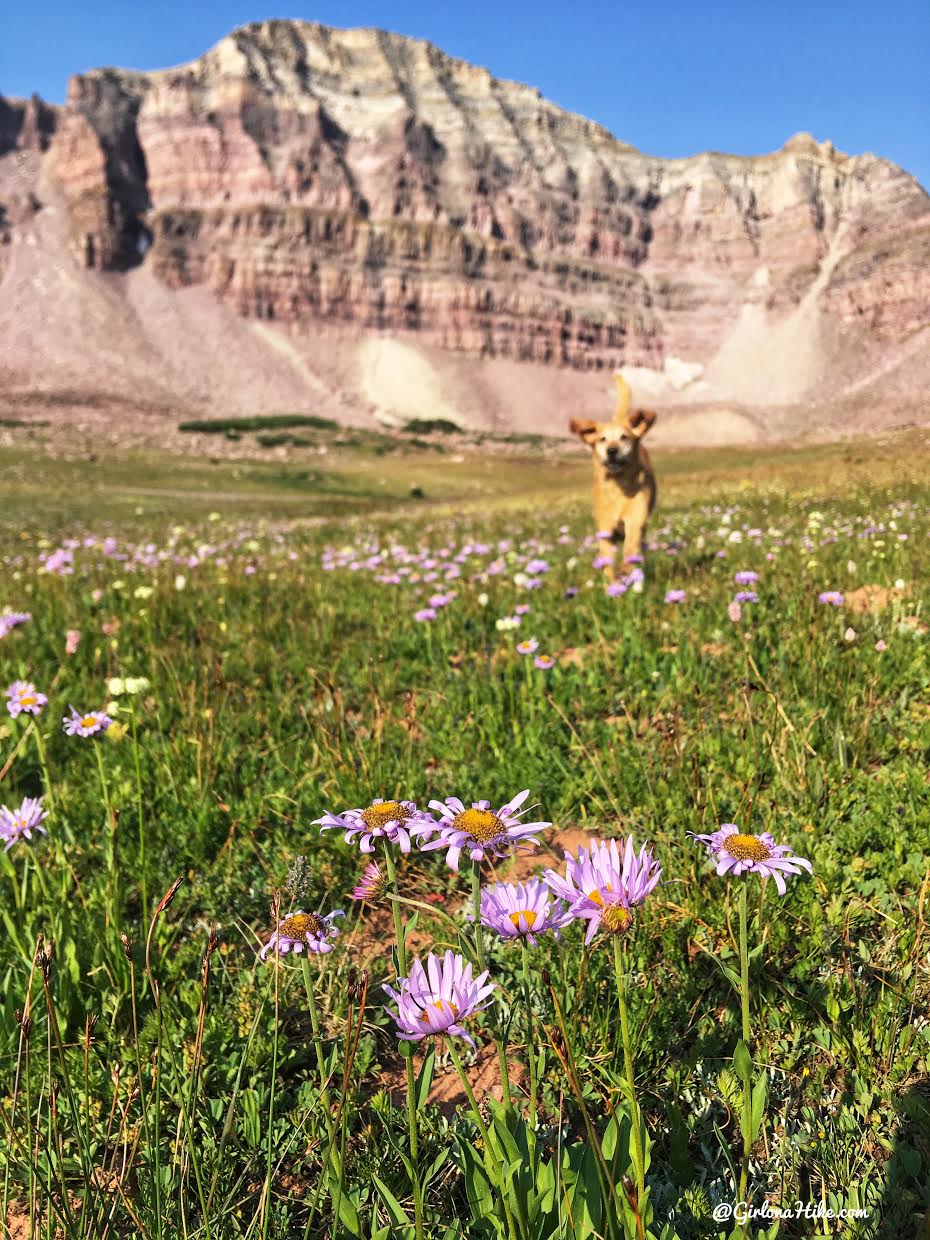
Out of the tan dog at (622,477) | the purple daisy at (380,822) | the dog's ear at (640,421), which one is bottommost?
the purple daisy at (380,822)

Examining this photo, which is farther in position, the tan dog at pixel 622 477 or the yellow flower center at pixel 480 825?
the tan dog at pixel 622 477

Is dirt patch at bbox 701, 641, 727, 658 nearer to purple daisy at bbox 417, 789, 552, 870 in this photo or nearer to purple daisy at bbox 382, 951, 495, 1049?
purple daisy at bbox 417, 789, 552, 870

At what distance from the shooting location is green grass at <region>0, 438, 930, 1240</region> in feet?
5.35

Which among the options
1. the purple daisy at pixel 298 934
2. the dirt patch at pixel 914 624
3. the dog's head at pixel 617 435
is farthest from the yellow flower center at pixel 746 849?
the dog's head at pixel 617 435

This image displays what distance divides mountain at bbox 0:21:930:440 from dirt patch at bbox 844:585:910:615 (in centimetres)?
11135

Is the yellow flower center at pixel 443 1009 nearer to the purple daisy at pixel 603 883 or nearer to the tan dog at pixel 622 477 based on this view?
the purple daisy at pixel 603 883

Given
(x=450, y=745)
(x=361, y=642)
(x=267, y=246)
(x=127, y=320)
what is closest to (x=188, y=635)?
(x=361, y=642)

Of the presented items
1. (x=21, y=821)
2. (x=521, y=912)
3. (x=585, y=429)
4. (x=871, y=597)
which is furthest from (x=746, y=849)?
(x=585, y=429)

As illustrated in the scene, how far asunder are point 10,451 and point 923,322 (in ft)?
444

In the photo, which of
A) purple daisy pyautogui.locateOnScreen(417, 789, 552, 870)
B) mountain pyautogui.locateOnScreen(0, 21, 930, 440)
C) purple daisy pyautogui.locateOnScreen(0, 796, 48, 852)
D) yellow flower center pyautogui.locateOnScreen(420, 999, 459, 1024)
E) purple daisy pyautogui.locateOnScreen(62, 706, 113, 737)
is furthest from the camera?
mountain pyautogui.locateOnScreen(0, 21, 930, 440)

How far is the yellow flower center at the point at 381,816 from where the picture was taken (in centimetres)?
146

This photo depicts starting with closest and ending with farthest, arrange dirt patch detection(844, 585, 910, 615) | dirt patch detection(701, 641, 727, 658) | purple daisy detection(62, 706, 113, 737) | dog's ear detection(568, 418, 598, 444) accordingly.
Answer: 1. purple daisy detection(62, 706, 113, 737)
2. dirt patch detection(701, 641, 727, 658)
3. dirt patch detection(844, 585, 910, 615)
4. dog's ear detection(568, 418, 598, 444)

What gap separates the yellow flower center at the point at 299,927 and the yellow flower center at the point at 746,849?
87cm

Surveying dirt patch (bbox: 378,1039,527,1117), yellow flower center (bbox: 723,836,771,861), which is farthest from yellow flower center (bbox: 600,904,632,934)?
dirt patch (bbox: 378,1039,527,1117)
